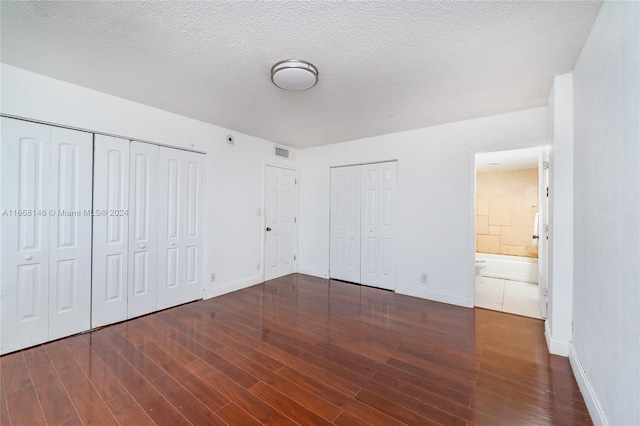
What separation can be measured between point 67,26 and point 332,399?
128 inches

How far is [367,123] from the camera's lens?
3.75m

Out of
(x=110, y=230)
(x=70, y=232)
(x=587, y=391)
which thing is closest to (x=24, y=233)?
(x=70, y=232)

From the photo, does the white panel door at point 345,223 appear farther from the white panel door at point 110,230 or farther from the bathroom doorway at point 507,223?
the white panel door at point 110,230

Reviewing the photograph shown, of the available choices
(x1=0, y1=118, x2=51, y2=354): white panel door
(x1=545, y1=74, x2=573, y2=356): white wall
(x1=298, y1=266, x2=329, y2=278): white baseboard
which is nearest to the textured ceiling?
(x1=545, y1=74, x2=573, y2=356): white wall

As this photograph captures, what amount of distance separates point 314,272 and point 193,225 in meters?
2.53

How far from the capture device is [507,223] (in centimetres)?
608

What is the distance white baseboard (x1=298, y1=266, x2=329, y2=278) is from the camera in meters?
5.07

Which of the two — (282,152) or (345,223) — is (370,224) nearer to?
(345,223)

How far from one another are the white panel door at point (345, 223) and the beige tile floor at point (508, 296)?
6.73 ft

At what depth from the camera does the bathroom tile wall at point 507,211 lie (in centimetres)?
583

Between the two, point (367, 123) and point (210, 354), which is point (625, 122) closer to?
point (367, 123)

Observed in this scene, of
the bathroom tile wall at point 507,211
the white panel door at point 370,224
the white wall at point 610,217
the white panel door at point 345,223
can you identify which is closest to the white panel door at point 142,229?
the white panel door at point 345,223

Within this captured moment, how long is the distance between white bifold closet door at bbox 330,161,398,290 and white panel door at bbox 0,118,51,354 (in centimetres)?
391

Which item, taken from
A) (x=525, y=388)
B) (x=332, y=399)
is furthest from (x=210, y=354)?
(x=525, y=388)
